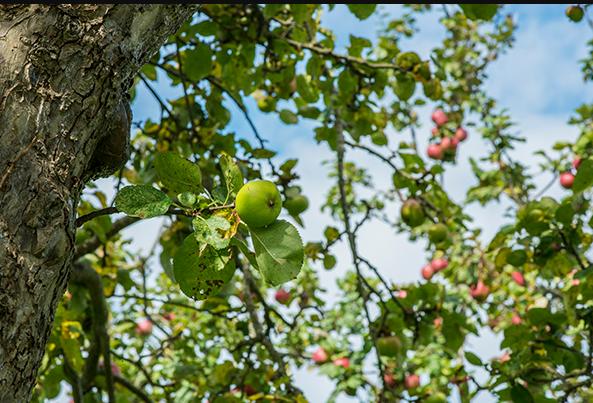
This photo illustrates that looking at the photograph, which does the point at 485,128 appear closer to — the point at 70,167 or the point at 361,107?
the point at 361,107

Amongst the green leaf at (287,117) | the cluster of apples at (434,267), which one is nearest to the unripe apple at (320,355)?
the cluster of apples at (434,267)

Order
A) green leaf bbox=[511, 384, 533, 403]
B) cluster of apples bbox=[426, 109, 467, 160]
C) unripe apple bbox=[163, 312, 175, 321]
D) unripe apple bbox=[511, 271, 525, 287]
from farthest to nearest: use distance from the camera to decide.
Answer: cluster of apples bbox=[426, 109, 467, 160] → unripe apple bbox=[163, 312, 175, 321] → unripe apple bbox=[511, 271, 525, 287] → green leaf bbox=[511, 384, 533, 403]

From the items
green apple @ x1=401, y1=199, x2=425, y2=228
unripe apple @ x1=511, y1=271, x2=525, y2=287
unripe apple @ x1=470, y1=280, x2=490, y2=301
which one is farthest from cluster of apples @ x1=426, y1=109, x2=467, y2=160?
green apple @ x1=401, y1=199, x2=425, y2=228

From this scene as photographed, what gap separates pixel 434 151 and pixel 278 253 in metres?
5.28

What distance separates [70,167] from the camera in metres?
0.80

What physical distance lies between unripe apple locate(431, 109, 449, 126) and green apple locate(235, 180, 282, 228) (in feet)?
16.4

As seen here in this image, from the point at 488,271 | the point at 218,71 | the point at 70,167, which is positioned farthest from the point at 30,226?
the point at 488,271

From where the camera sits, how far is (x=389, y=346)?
8.43 feet

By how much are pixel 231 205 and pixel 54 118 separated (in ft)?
0.93

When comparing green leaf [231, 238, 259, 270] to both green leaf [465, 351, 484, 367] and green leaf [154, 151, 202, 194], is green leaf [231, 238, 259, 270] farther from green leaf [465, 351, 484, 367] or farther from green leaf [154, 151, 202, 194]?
green leaf [465, 351, 484, 367]

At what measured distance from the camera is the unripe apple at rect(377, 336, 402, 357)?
2568 mm

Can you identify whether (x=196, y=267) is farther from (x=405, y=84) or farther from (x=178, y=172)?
(x=405, y=84)

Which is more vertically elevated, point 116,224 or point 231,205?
point 116,224

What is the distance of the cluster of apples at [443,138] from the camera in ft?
18.6
